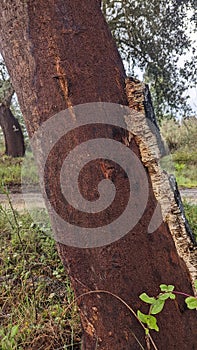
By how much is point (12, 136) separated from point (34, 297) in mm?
8554

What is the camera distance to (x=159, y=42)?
7250 millimetres

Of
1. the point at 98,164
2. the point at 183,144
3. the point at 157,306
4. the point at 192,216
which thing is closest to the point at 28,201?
the point at 192,216

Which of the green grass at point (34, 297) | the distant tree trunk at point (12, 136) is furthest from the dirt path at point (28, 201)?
the distant tree trunk at point (12, 136)

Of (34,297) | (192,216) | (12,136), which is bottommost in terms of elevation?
(192,216)

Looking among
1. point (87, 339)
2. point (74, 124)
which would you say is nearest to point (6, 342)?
point (87, 339)

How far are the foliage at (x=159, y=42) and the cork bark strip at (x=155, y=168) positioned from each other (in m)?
6.62

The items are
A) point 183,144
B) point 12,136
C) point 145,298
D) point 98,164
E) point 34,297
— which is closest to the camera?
point 145,298

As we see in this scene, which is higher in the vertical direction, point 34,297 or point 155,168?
point 155,168

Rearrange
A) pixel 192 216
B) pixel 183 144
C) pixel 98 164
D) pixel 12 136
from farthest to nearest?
pixel 12 136
pixel 183 144
pixel 192 216
pixel 98 164

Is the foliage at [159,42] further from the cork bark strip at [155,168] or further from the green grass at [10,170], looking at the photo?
the cork bark strip at [155,168]

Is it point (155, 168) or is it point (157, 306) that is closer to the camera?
point (157, 306)

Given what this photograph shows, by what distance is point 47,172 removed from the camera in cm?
117

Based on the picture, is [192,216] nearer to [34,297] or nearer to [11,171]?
[34,297]

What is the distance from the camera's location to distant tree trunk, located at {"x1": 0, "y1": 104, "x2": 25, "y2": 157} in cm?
995
